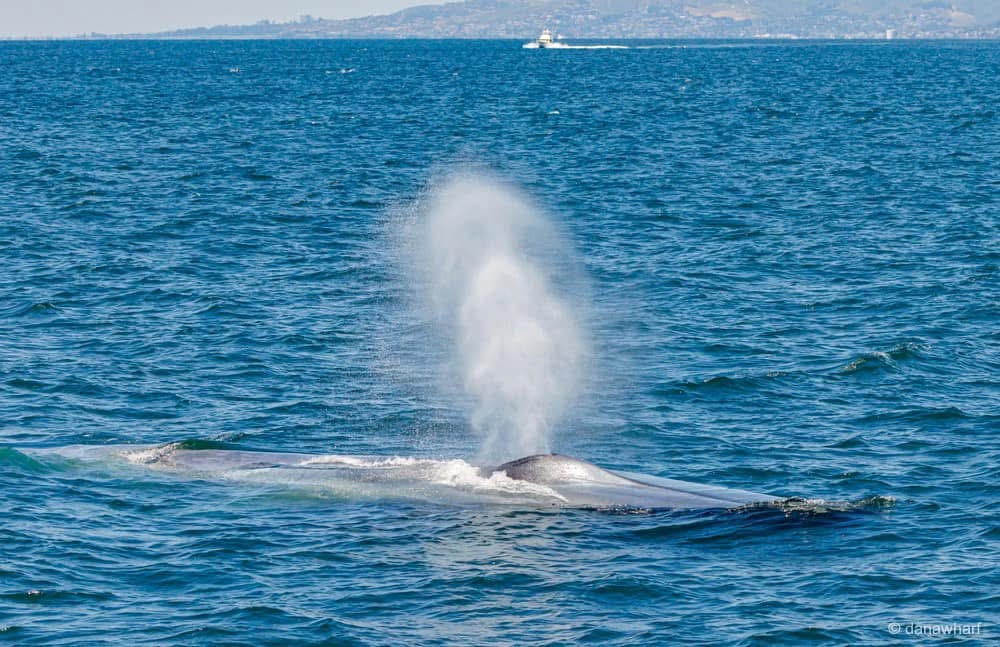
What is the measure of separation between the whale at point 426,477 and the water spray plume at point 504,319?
3.64 metres

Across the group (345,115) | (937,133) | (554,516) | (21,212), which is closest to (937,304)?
(554,516)

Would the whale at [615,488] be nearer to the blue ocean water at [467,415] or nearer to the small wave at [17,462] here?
the blue ocean water at [467,415]

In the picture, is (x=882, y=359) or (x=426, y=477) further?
(x=882, y=359)

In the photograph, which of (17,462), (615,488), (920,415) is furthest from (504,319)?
(17,462)

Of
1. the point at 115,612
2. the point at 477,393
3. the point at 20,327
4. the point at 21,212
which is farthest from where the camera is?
the point at 21,212

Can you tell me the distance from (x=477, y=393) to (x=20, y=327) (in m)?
16.6

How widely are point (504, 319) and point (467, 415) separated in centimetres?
889

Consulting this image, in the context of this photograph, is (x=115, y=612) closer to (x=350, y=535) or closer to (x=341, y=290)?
(x=350, y=535)

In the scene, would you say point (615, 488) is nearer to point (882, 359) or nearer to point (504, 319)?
point (882, 359)

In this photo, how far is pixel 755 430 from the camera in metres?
38.4

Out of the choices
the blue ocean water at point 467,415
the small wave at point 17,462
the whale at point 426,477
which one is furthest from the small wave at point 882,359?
the small wave at point 17,462

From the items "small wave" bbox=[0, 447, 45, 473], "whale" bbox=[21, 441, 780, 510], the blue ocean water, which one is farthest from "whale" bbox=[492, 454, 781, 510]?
"small wave" bbox=[0, 447, 45, 473]

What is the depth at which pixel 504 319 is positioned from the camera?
49031 millimetres

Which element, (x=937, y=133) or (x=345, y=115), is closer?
(x=937, y=133)
